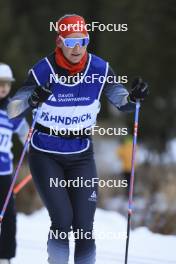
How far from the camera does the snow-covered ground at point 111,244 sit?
580 centimetres

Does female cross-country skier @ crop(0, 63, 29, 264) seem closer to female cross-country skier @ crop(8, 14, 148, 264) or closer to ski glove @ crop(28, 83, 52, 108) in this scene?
female cross-country skier @ crop(8, 14, 148, 264)

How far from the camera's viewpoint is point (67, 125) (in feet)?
14.7

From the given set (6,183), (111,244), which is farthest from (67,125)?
(111,244)

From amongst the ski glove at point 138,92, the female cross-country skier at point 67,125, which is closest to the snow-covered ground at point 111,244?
the female cross-country skier at point 67,125

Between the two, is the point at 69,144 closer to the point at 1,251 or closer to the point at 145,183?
the point at 1,251

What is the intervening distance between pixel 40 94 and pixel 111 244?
2448 mm

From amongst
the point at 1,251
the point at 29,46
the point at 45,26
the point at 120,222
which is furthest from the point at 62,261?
the point at 45,26

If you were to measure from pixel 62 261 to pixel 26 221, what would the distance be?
3.26 m

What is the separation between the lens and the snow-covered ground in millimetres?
5797

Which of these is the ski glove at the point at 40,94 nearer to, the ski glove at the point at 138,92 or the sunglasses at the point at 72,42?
the sunglasses at the point at 72,42

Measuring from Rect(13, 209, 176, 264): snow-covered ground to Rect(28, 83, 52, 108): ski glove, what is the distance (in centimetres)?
Result: 165

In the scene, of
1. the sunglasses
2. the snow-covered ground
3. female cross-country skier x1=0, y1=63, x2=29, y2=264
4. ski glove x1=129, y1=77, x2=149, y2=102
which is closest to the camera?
the sunglasses

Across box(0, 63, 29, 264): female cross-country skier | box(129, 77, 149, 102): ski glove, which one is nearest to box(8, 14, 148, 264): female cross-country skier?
box(129, 77, 149, 102): ski glove

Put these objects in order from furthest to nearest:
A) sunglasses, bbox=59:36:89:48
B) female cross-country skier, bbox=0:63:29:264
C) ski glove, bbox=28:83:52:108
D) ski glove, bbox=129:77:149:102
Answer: female cross-country skier, bbox=0:63:29:264
ski glove, bbox=129:77:149:102
sunglasses, bbox=59:36:89:48
ski glove, bbox=28:83:52:108
